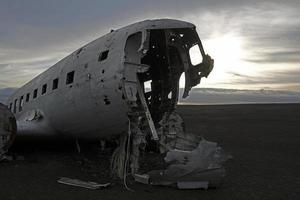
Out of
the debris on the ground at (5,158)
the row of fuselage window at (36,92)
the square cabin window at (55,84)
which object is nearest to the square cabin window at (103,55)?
the row of fuselage window at (36,92)

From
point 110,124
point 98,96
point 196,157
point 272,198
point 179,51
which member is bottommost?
point 272,198

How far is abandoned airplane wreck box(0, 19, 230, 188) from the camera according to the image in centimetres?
1102

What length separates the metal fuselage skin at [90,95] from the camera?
11.4 metres

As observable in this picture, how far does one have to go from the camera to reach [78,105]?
12.9m

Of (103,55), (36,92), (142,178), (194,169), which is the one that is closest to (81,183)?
(142,178)

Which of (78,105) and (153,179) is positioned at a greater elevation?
(78,105)

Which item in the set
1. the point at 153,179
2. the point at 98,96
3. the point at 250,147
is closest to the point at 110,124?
the point at 98,96

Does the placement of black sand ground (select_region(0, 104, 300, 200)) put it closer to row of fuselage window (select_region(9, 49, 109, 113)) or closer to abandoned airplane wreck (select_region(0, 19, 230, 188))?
abandoned airplane wreck (select_region(0, 19, 230, 188))

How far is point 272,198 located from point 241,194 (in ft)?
2.77

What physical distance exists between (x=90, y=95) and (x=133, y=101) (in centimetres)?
182

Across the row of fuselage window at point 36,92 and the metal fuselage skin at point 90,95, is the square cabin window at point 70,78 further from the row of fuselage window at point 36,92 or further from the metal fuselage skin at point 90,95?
the metal fuselage skin at point 90,95

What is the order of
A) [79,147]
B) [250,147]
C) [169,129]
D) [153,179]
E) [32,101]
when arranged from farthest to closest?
Result: [250,147] < [32,101] < [79,147] < [169,129] < [153,179]

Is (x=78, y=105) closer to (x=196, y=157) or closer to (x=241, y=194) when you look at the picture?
(x=196, y=157)

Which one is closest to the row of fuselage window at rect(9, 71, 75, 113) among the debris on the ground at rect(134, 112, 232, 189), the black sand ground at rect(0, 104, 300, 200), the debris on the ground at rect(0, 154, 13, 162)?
the black sand ground at rect(0, 104, 300, 200)
